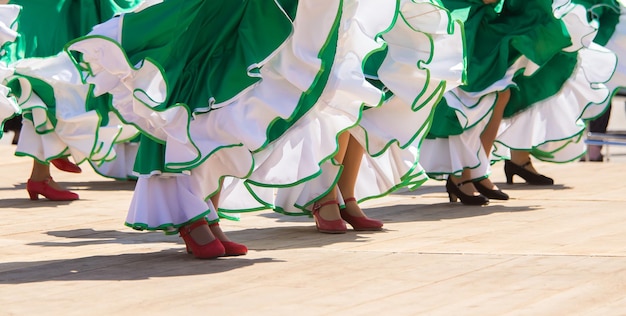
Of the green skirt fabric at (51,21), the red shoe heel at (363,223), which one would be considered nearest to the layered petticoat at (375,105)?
the red shoe heel at (363,223)

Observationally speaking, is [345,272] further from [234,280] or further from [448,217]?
[448,217]

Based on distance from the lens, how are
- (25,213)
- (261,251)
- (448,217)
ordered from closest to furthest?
(261,251) < (448,217) < (25,213)

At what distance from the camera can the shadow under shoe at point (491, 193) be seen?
23.5ft

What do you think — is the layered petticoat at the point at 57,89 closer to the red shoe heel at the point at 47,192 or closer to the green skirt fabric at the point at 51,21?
the green skirt fabric at the point at 51,21

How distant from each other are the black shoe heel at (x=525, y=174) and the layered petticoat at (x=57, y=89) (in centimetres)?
276

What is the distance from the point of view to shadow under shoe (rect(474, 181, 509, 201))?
7.17 m

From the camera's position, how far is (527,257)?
4746 mm

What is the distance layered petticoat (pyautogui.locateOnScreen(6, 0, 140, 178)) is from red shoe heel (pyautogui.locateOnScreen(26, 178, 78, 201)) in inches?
6.1

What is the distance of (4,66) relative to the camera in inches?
271

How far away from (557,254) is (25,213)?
3300mm

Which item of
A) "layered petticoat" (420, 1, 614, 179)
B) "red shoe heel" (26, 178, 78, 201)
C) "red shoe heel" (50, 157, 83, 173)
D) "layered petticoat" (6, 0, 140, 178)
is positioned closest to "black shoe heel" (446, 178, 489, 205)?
"layered petticoat" (420, 1, 614, 179)

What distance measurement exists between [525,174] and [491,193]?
1093mm

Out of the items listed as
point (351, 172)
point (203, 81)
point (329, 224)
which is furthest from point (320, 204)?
point (203, 81)

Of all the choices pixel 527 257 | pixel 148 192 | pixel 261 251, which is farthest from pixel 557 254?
pixel 148 192
